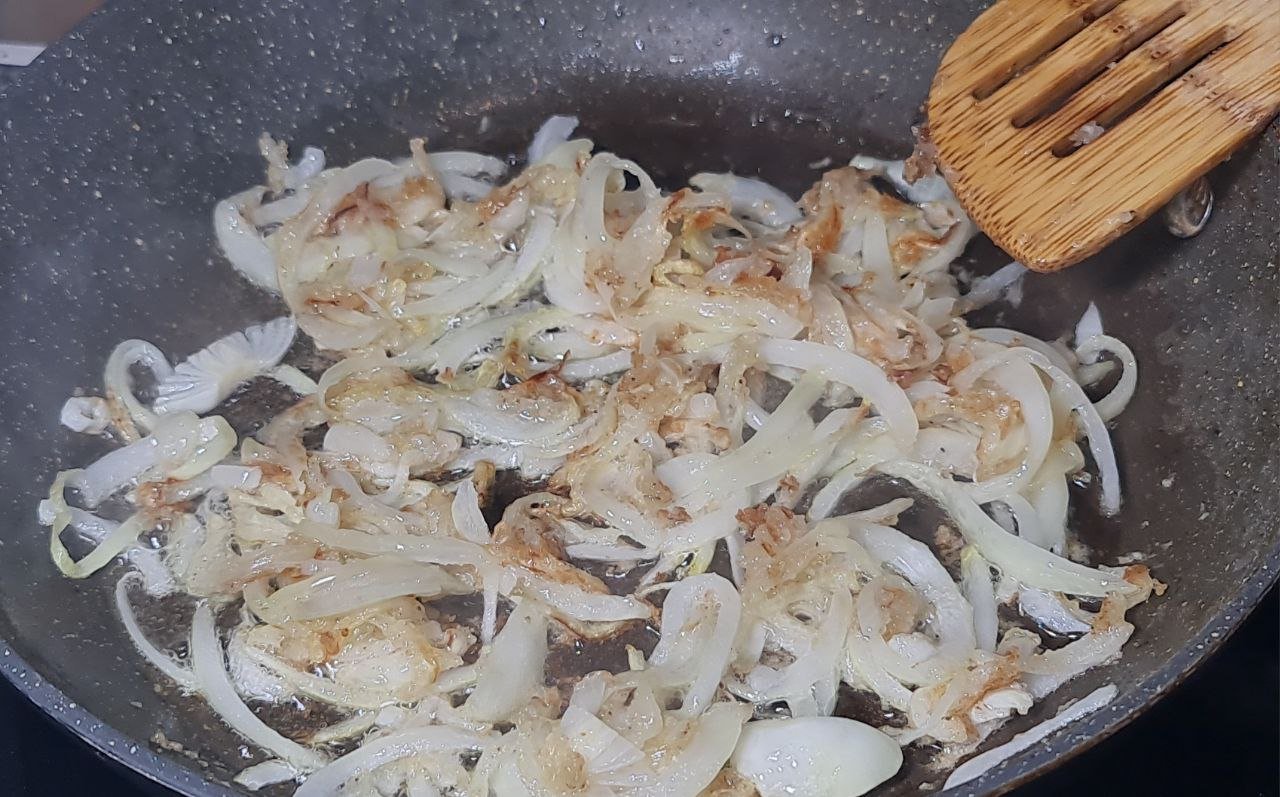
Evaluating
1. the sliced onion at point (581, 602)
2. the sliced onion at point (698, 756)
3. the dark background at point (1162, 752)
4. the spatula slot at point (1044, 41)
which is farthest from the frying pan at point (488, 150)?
the sliced onion at point (581, 602)

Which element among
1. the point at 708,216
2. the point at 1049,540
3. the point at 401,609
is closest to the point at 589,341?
the point at 708,216

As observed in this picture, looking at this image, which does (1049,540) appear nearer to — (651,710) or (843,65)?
(651,710)

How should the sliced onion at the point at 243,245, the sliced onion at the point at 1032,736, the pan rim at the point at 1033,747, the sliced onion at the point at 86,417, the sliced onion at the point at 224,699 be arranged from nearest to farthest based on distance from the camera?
the pan rim at the point at 1033,747
the sliced onion at the point at 1032,736
the sliced onion at the point at 224,699
the sliced onion at the point at 86,417
the sliced onion at the point at 243,245

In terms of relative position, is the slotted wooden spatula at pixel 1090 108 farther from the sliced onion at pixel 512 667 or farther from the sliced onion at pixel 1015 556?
the sliced onion at pixel 512 667

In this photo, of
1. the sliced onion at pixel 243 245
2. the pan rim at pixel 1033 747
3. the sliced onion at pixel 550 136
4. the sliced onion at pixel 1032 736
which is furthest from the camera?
the sliced onion at pixel 550 136

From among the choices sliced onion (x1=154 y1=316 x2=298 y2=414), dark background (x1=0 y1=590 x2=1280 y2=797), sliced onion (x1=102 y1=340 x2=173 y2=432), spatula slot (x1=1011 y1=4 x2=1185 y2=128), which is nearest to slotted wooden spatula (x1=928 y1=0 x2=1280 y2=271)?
spatula slot (x1=1011 y1=4 x2=1185 y2=128)

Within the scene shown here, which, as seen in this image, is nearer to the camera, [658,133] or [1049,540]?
[1049,540]
